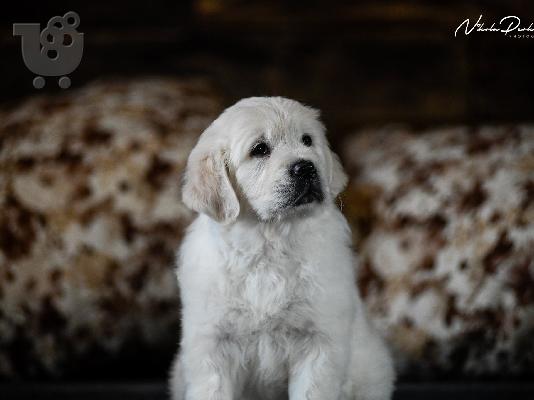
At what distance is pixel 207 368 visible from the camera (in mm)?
2438

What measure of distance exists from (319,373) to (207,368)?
346 mm

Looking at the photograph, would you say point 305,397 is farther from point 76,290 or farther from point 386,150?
point 386,150

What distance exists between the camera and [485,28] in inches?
198

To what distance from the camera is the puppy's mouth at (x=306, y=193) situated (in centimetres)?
242

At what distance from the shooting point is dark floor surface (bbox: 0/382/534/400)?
10.5 ft

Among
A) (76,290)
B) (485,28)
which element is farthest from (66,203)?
(485,28)

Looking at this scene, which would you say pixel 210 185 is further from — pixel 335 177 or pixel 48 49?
pixel 48 49

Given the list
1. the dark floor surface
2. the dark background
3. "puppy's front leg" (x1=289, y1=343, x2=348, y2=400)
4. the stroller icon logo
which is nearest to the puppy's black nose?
"puppy's front leg" (x1=289, y1=343, x2=348, y2=400)

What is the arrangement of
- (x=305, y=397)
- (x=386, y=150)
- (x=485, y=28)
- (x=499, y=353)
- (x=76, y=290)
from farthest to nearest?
(x=485, y=28) < (x=386, y=150) < (x=76, y=290) < (x=499, y=353) < (x=305, y=397)

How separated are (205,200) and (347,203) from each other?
1850mm

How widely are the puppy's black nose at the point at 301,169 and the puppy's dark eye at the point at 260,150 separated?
12 cm

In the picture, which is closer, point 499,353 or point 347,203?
point 499,353

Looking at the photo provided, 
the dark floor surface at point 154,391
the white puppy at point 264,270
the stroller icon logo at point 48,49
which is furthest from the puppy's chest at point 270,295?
the stroller icon logo at point 48,49

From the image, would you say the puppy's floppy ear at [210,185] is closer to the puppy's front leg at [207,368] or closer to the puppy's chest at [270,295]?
the puppy's chest at [270,295]
